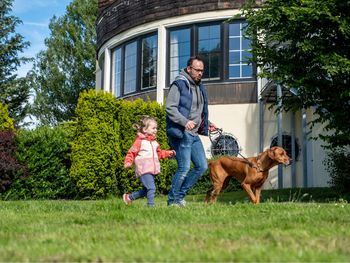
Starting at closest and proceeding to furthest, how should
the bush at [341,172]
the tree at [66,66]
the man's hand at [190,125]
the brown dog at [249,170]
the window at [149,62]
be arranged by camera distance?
1. the man's hand at [190,125]
2. the brown dog at [249,170]
3. the bush at [341,172]
4. the window at [149,62]
5. the tree at [66,66]

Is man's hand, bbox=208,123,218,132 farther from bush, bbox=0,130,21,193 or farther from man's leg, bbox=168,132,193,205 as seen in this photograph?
bush, bbox=0,130,21,193

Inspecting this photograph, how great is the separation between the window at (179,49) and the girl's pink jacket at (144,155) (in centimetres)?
1166

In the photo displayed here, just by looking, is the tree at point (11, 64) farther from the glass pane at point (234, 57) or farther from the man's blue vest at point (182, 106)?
the man's blue vest at point (182, 106)

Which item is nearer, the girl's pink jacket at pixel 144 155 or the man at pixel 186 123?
the man at pixel 186 123

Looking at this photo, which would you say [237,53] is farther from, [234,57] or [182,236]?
[182,236]

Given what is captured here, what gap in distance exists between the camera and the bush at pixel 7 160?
45.7 ft

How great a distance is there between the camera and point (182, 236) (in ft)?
13.7

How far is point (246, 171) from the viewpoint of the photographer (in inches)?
345

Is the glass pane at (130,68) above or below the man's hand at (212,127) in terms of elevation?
above

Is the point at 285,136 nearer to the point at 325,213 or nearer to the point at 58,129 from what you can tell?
the point at 58,129

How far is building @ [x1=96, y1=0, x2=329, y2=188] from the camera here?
1745 cm

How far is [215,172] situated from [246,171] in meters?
0.53

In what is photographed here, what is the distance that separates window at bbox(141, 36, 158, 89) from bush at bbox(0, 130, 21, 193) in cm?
681

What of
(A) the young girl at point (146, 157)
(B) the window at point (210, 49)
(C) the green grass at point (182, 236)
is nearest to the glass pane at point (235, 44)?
(B) the window at point (210, 49)
